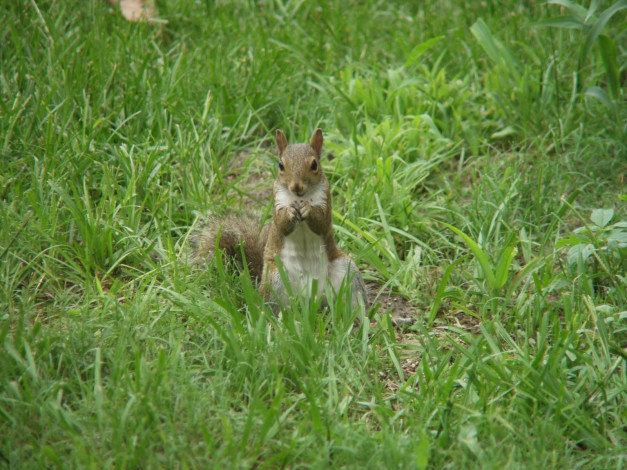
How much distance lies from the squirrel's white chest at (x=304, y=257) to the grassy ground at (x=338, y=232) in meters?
0.24

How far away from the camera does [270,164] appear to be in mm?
3631

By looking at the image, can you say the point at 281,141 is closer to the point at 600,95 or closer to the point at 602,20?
the point at 602,20

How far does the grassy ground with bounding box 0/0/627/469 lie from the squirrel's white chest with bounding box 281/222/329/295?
24 cm

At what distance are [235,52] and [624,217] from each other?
245 centimetres

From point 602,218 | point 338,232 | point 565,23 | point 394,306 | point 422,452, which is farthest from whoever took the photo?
point 565,23

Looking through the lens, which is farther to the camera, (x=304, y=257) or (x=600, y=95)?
(x=600, y=95)

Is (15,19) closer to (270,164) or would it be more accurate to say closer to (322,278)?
(270,164)

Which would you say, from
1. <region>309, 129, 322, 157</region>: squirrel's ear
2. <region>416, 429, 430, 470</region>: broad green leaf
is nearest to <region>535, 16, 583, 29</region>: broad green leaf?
<region>309, 129, 322, 157</region>: squirrel's ear

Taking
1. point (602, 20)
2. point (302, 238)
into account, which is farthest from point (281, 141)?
point (602, 20)

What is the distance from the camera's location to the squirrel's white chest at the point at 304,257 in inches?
104

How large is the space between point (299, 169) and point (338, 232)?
21.3 inches

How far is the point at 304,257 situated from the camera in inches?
105

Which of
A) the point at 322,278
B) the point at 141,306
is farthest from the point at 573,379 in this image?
the point at 141,306

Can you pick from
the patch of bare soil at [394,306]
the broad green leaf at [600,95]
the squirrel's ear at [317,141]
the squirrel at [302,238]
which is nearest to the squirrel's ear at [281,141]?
the squirrel at [302,238]
